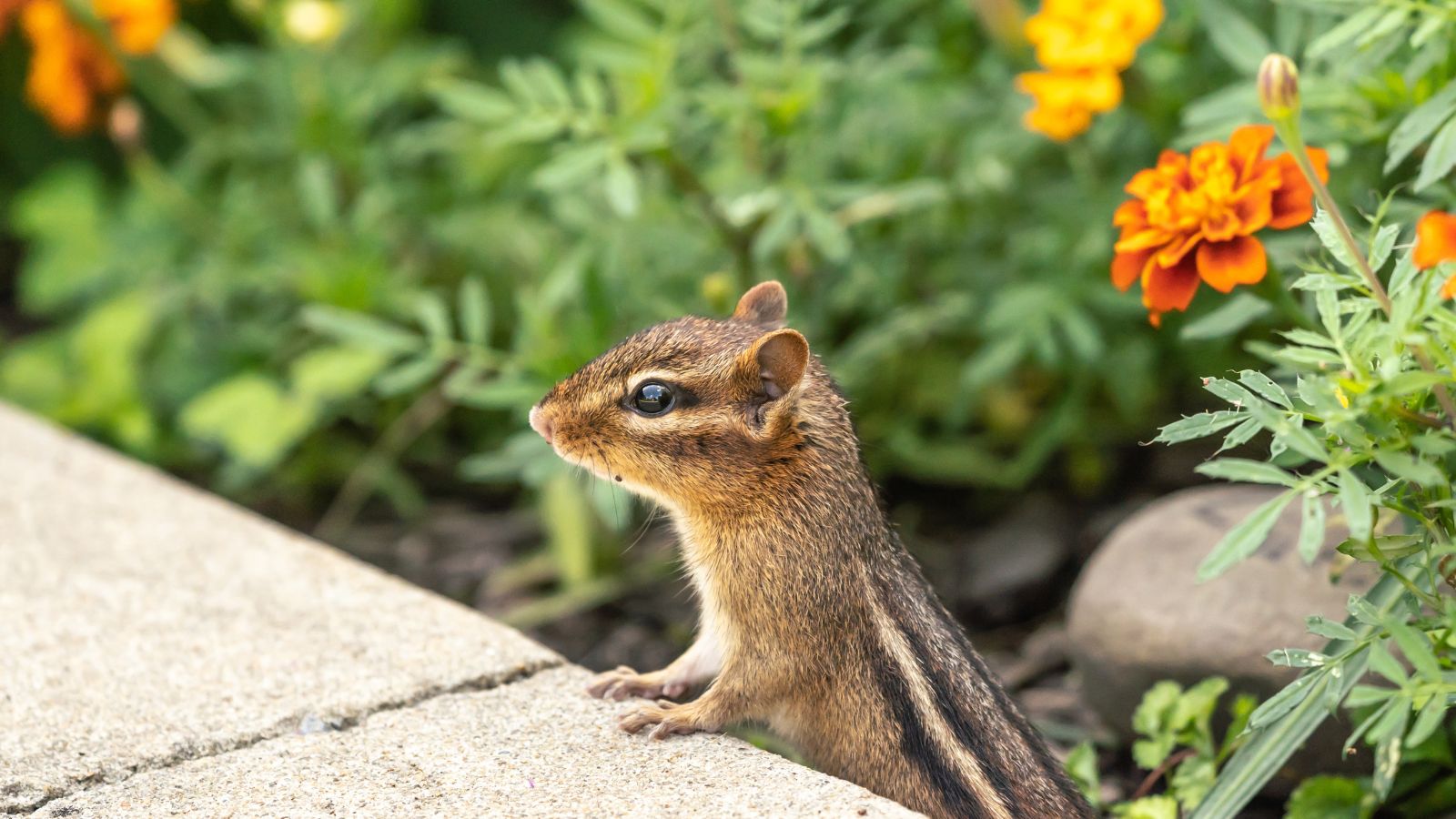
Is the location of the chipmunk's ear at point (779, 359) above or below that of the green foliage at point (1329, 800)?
above

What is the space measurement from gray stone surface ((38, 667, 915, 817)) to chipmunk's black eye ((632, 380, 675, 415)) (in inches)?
21.6

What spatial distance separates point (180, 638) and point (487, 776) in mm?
938

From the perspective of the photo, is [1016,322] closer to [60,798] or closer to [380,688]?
[380,688]

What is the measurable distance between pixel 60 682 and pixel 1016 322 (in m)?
2.37

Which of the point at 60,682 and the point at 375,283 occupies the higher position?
the point at 375,283

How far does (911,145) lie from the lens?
4.29 meters

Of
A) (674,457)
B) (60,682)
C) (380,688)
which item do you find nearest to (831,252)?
(674,457)

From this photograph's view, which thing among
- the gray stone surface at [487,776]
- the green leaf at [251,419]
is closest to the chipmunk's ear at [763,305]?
the gray stone surface at [487,776]

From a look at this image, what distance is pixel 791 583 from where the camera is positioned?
8.89 feet

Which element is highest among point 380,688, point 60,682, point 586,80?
point 586,80

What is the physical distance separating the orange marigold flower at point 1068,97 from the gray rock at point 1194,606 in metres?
0.88

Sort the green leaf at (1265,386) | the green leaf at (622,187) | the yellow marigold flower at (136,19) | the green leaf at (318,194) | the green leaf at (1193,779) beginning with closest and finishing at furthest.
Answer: the green leaf at (1265,386)
the green leaf at (1193,779)
the green leaf at (622,187)
the green leaf at (318,194)
the yellow marigold flower at (136,19)

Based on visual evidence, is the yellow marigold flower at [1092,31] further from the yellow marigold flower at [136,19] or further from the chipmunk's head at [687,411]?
the yellow marigold flower at [136,19]

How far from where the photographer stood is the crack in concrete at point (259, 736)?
2498 mm
